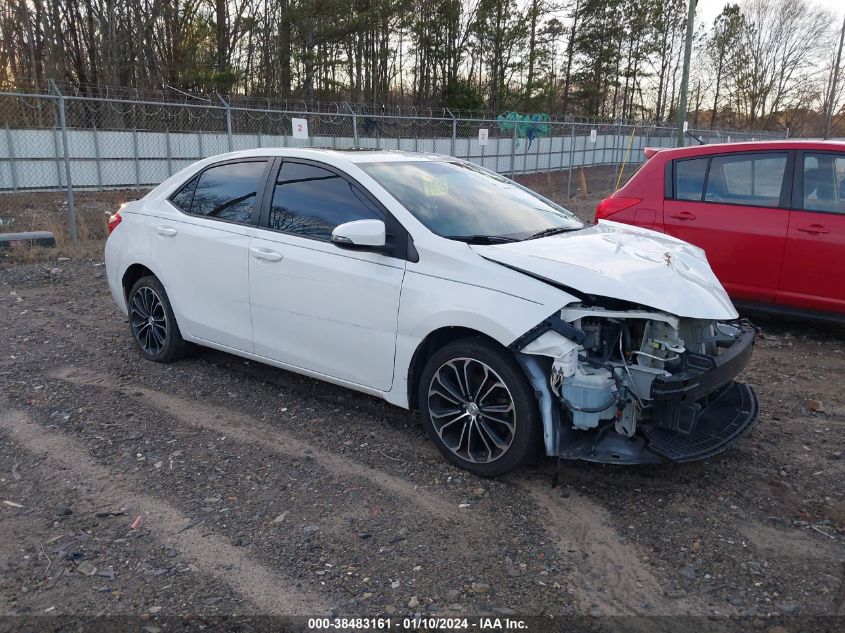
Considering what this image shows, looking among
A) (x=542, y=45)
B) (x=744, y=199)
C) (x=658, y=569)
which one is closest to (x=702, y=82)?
(x=542, y=45)

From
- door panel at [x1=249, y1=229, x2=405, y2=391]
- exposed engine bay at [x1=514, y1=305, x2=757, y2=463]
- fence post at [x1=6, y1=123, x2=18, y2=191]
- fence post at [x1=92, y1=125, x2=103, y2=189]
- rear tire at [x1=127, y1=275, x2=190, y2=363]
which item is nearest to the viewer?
exposed engine bay at [x1=514, y1=305, x2=757, y2=463]

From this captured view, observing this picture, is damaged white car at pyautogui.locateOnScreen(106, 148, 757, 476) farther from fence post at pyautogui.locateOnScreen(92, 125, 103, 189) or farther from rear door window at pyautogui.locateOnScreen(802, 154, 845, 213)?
fence post at pyautogui.locateOnScreen(92, 125, 103, 189)

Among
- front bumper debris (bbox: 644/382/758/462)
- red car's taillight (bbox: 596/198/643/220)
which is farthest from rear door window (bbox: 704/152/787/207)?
front bumper debris (bbox: 644/382/758/462)

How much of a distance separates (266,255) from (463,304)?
5.07 feet

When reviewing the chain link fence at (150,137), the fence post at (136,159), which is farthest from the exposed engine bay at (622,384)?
the fence post at (136,159)

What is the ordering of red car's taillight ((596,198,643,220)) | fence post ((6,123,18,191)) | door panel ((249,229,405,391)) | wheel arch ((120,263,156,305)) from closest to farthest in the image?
door panel ((249,229,405,391)), wheel arch ((120,263,156,305)), red car's taillight ((596,198,643,220)), fence post ((6,123,18,191))

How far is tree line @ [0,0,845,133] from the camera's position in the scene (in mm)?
27562

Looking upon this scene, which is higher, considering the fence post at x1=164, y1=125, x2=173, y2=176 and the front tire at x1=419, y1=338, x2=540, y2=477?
the fence post at x1=164, y1=125, x2=173, y2=176

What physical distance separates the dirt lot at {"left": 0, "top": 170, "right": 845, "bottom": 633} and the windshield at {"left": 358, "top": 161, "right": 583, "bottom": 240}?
1.34 m

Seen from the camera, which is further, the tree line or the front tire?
the tree line

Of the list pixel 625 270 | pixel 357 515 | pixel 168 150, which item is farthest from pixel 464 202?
pixel 168 150

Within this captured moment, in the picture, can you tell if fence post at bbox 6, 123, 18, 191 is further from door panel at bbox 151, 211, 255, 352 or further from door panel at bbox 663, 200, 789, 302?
door panel at bbox 663, 200, 789, 302

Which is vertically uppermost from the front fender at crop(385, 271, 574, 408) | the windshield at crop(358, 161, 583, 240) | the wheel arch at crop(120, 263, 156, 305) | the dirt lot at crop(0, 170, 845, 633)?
the windshield at crop(358, 161, 583, 240)

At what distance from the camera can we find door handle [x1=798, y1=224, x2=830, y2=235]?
227 inches
